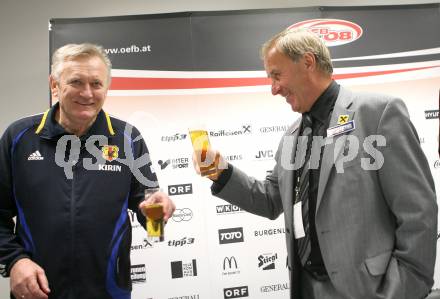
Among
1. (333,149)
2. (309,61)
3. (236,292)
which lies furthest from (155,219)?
(236,292)

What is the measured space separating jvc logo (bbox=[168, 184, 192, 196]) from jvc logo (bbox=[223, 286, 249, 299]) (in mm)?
959

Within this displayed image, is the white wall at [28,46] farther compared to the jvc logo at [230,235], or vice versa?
the white wall at [28,46]

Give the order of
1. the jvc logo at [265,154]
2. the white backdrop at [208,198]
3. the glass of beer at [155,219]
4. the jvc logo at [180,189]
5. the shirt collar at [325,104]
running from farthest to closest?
the jvc logo at [265,154]
the jvc logo at [180,189]
the white backdrop at [208,198]
the shirt collar at [325,104]
the glass of beer at [155,219]

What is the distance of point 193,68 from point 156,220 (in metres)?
2.37

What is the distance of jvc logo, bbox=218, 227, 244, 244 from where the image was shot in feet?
12.3

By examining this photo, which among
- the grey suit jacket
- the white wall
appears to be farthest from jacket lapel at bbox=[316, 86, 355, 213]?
the white wall

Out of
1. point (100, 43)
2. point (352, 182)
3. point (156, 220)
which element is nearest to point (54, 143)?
point (156, 220)

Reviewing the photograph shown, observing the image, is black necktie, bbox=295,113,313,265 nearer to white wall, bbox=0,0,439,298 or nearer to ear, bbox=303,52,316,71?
ear, bbox=303,52,316,71

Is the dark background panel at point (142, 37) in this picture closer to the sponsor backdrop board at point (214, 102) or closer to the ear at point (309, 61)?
the sponsor backdrop board at point (214, 102)

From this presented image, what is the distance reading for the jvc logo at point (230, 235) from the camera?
12.3ft

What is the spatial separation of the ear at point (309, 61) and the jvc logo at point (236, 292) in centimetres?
237

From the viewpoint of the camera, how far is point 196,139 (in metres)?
1.95

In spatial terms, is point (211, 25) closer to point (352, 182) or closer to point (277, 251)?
point (277, 251)

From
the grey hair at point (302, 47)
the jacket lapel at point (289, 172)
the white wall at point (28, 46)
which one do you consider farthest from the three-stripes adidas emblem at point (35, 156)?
the white wall at point (28, 46)
